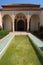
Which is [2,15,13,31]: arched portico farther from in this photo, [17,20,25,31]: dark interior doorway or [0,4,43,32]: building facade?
[17,20,25,31]: dark interior doorway

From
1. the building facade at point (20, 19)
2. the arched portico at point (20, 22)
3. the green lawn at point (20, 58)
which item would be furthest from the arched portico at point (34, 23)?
the green lawn at point (20, 58)

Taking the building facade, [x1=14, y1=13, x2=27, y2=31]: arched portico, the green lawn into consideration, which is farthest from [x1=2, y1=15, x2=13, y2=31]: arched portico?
the green lawn

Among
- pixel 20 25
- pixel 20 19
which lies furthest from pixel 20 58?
pixel 20 25

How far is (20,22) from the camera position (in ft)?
99.3

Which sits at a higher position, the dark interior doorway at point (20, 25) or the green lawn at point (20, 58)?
the dark interior doorway at point (20, 25)

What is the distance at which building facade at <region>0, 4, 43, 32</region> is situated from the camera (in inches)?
1099

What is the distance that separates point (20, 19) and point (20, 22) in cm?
65

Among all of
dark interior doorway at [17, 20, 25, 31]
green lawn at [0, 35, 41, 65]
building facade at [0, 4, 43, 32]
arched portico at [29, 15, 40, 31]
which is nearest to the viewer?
green lawn at [0, 35, 41, 65]

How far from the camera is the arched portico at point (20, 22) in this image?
97.9 feet

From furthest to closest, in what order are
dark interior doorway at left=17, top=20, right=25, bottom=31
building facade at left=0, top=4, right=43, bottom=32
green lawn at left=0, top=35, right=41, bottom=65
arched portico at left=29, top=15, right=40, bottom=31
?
dark interior doorway at left=17, top=20, right=25, bottom=31 < arched portico at left=29, top=15, right=40, bottom=31 < building facade at left=0, top=4, right=43, bottom=32 < green lawn at left=0, top=35, right=41, bottom=65

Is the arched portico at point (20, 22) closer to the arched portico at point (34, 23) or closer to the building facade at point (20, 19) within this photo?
the building facade at point (20, 19)

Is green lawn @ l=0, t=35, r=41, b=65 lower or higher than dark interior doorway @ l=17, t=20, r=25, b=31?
lower

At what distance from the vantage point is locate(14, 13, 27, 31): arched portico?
29.8 meters

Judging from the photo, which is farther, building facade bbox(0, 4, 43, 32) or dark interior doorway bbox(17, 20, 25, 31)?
dark interior doorway bbox(17, 20, 25, 31)
